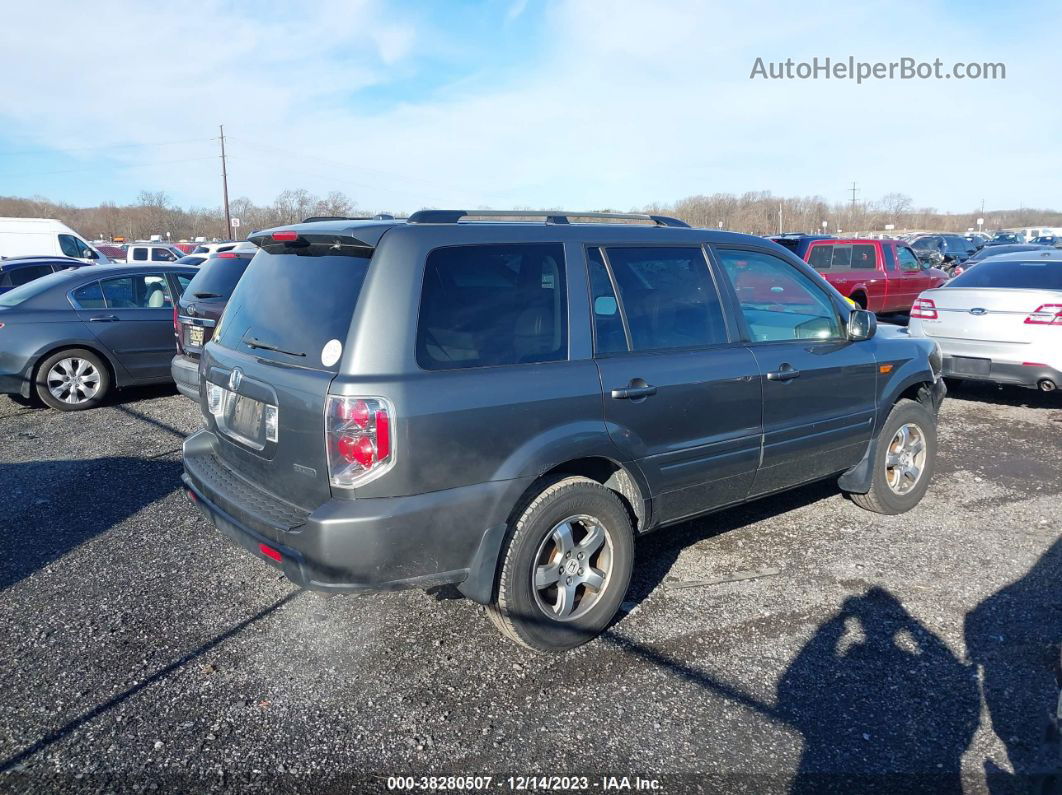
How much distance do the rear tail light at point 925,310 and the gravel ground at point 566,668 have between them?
3.66 m

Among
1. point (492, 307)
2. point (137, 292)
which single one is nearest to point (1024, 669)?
point (492, 307)

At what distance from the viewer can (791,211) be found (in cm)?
8175

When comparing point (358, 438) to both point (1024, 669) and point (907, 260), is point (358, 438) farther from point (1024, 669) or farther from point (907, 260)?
point (907, 260)

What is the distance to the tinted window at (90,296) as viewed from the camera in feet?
27.4

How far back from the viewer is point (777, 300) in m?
4.66

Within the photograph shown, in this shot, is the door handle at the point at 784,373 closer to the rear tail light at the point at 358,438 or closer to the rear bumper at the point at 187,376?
the rear tail light at the point at 358,438

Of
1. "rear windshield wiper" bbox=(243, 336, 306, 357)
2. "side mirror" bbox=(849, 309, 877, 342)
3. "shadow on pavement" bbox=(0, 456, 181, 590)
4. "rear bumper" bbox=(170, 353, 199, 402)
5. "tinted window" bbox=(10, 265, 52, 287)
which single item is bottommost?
"shadow on pavement" bbox=(0, 456, 181, 590)

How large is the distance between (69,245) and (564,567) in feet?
68.8

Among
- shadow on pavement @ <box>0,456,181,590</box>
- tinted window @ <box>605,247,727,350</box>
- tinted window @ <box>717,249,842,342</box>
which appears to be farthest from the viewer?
shadow on pavement @ <box>0,456,181,590</box>

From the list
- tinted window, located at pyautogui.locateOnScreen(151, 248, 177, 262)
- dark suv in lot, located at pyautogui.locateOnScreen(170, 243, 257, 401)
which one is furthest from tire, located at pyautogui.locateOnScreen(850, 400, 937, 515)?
tinted window, located at pyautogui.locateOnScreen(151, 248, 177, 262)

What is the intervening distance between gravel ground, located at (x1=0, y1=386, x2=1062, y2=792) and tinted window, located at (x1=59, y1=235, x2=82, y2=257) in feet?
57.4

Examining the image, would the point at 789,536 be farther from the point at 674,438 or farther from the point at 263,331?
the point at 263,331

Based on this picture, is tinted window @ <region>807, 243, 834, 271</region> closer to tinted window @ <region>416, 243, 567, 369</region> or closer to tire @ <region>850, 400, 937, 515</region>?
tire @ <region>850, 400, 937, 515</region>

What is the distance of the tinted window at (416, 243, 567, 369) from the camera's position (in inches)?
124
